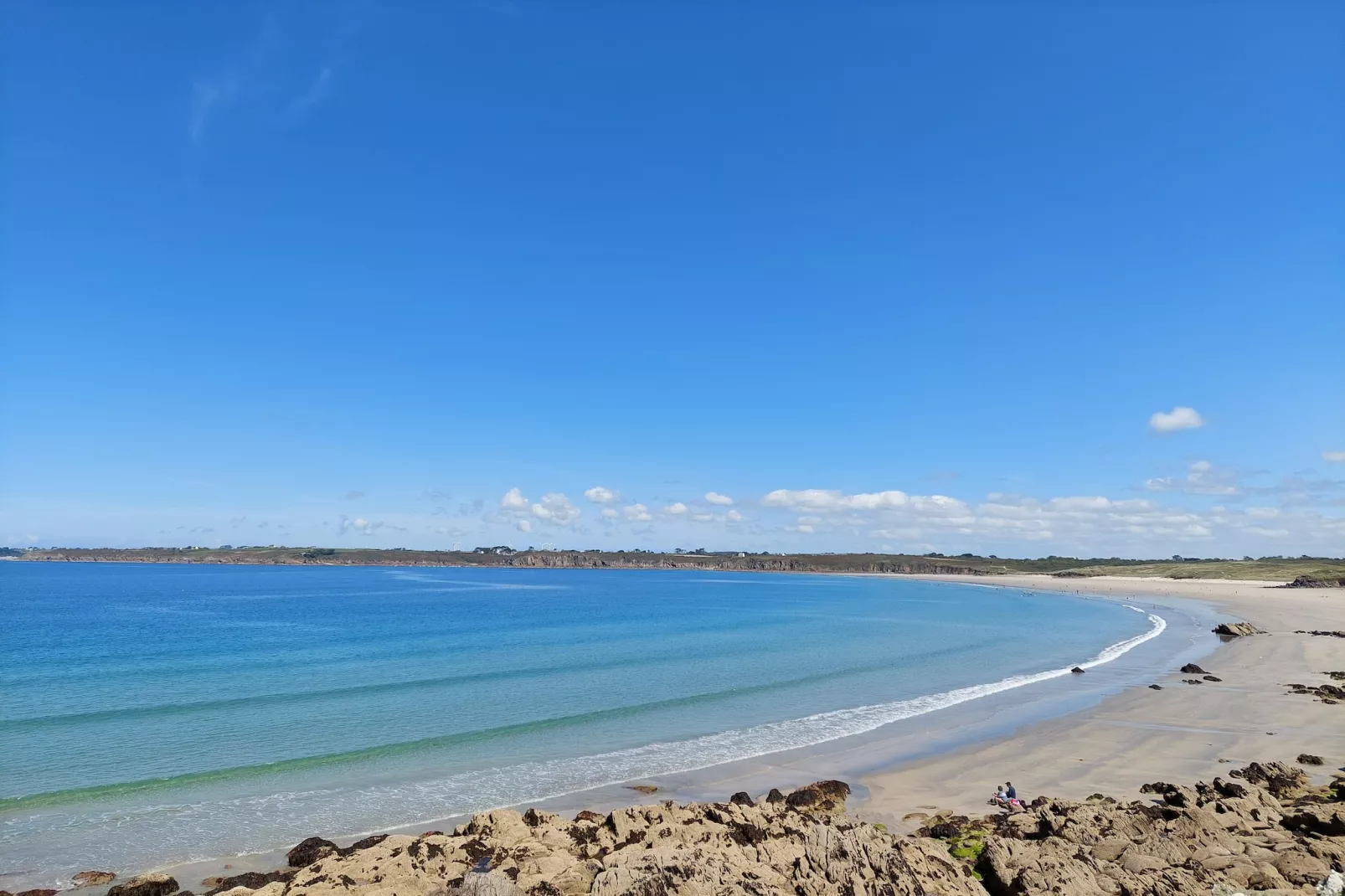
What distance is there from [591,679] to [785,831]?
20.7 meters

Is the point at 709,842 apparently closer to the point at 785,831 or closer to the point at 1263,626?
the point at 785,831

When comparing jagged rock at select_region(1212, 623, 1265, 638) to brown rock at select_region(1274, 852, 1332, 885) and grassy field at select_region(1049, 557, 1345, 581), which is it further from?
grassy field at select_region(1049, 557, 1345, 581)

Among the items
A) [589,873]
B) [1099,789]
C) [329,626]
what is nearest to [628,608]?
[329,626]

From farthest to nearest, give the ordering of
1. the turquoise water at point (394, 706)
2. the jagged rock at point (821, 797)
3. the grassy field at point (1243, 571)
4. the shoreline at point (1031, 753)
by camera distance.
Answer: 1. the grassy field at point (1243, 571)
2. the shoreline at point (1031, 753)
3. the turquoise water at point (394, 706)
4. the jagged rock at point (821, 797)

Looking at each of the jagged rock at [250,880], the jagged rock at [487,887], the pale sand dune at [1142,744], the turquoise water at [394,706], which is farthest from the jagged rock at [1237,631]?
the jagged rock at [250,880]

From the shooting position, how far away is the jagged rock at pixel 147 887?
10922 millimetres

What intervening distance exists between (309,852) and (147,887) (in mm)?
2282

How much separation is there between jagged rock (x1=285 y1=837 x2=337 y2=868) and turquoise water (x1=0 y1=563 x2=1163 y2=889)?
3.91 feet

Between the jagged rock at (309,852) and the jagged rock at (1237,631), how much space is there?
52241mm

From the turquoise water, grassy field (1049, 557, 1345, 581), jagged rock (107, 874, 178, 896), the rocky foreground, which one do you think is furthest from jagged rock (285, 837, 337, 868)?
grassy field (1049, 557, 1345, 581)

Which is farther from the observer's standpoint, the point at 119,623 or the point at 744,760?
the point at 119,623

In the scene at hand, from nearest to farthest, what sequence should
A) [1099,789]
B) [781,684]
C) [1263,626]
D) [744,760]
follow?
[1099,789]
[744,760]
[781,684]
[1263,626]

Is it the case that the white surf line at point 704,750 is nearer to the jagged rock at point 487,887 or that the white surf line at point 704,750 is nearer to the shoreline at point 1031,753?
the shoreline at point 1031,753

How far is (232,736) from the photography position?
2097 centimetres
